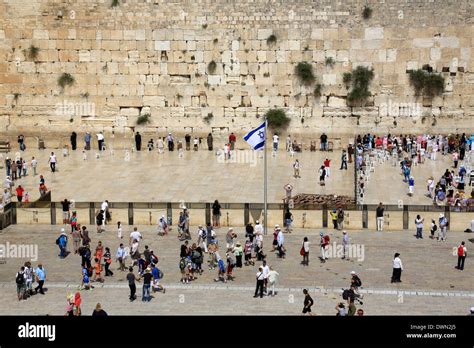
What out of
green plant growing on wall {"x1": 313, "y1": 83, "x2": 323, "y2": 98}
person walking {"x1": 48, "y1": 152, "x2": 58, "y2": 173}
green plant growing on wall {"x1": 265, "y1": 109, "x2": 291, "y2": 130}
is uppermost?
green plant growing on wall {"x1": 313, "y1": 83, "x2": 323, "y2": 98}

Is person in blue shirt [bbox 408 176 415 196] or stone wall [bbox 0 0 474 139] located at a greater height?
stone wall [bbox 0 0 474 139]

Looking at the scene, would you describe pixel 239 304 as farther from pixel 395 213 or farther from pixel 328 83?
pixel 328 83

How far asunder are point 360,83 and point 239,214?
52.7 ft

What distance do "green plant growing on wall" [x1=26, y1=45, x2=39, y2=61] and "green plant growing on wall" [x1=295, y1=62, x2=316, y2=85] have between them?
42.2 feet

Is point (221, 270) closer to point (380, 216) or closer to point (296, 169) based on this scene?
point (380, 216)

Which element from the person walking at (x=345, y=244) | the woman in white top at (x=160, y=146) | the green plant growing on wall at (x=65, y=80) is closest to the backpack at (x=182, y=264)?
the person walking at (x=345, y=244)

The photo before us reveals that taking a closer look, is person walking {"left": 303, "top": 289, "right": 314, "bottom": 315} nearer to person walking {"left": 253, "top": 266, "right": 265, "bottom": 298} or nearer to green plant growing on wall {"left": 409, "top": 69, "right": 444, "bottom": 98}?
person walking {"left": 253, "top": 266, "right": 265, "bottom": 298}

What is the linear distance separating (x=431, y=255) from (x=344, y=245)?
262cm

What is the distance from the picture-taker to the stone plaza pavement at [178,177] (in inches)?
1406

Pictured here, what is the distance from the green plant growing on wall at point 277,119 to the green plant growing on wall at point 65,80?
9805 millimetres

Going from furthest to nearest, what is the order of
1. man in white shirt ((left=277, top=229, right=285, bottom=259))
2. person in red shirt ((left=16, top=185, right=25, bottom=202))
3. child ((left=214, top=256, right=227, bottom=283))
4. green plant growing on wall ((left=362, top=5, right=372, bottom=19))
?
1. green plant growing on wall ((left=362, top=5, right=372, bottom=19))
2. person in red shirt ((left=16, top=185, right=25, bottom=202))
3. man in white shirt ((left=277, top=229, right=285, bottom=259))
4. child ((left=214, top=256, right=227, bottom=283))

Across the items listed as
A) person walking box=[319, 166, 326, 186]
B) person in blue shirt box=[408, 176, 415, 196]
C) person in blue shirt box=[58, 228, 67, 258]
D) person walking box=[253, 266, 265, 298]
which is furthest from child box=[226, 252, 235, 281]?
person walking box=[319, 166, 326, 186]

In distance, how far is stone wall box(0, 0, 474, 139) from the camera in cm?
4544
